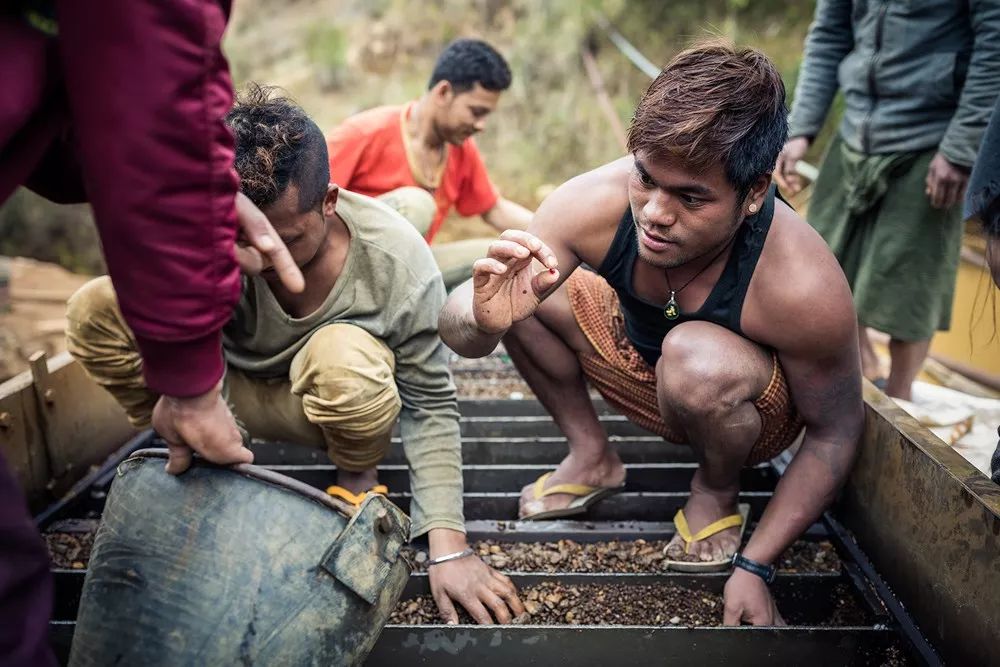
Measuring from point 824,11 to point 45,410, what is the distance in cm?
323

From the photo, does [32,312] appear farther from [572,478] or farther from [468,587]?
[468,587]

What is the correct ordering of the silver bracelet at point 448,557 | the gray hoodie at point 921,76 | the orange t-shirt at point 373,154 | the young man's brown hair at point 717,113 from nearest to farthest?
the young man's brown hair at point 717,113 < the silver bracelet at point 448,557 < the gray hoodie at point 921,76 < the orange t-shirt at point 373,154

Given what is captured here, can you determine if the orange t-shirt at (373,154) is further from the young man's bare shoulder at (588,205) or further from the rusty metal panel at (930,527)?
the rusty metal panel at (930,527)

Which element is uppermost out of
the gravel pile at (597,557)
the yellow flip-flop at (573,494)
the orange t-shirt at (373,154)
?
the orange t-shirt at (373,154)

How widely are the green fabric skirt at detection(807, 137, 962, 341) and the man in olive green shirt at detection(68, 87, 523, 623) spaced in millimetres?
1795

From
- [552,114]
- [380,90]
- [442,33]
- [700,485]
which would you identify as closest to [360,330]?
[700,485]

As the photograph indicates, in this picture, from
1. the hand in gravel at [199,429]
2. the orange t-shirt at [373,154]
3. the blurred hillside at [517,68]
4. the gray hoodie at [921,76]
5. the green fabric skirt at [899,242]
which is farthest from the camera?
the blurred hillside at [517,68]

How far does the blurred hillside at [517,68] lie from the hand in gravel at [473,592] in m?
5.16

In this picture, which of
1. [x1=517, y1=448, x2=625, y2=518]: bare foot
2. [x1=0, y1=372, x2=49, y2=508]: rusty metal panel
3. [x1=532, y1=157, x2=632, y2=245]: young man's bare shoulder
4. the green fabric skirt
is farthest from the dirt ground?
the green fabric skirt

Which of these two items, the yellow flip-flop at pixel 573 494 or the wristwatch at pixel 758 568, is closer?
the wristwatch at pixel 758 568

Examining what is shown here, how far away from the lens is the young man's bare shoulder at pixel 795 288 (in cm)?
197

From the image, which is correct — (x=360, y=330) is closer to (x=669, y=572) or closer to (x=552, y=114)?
(x=669, y=572)

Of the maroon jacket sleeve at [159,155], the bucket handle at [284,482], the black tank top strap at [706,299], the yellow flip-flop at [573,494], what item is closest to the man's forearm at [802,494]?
the black tank top strap at [706,299]

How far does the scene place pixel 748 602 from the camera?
2.04 m
